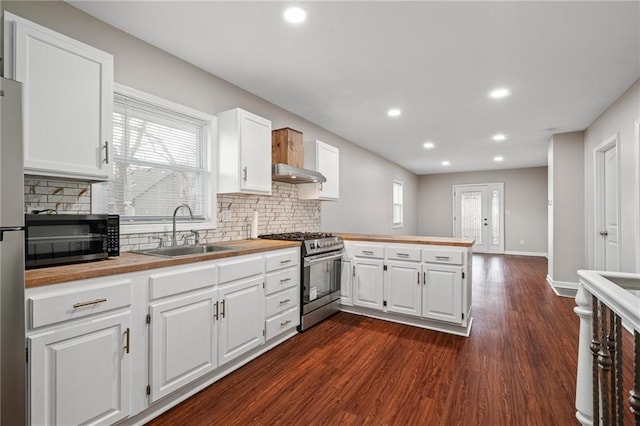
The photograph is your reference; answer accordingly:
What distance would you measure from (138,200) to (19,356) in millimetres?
1413

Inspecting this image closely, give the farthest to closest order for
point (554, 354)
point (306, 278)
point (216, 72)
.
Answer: point (306, 278), point (216, 72), point (554, 354)

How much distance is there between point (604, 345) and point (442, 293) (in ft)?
6.66

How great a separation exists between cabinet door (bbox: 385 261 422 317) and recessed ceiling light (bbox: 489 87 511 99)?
2.07 meters

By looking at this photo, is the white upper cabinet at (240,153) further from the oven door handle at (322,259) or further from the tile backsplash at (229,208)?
the oven door handle at (322,259)

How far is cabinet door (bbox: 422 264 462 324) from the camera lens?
316cm

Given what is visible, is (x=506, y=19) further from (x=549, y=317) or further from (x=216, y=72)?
(x=549, y=317)

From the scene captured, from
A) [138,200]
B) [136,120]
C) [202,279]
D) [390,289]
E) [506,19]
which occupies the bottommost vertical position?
[390,289]

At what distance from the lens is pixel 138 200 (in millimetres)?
2516

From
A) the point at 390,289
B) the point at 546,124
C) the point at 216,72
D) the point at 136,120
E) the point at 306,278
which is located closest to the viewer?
the point at 136,120

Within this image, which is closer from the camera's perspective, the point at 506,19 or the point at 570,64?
the point at 506,19

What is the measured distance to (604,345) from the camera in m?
1.23

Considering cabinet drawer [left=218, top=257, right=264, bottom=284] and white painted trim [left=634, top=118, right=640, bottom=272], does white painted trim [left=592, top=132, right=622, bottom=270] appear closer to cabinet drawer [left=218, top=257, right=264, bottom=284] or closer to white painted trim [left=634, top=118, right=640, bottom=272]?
white painted trim [left=634, top=118, right=640, bottom=272]

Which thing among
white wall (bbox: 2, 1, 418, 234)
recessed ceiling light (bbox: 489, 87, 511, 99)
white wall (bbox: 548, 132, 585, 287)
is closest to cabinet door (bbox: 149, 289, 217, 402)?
white wall (bbox: 2, 1, 418, 234)

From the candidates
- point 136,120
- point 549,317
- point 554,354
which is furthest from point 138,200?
point 549,317
